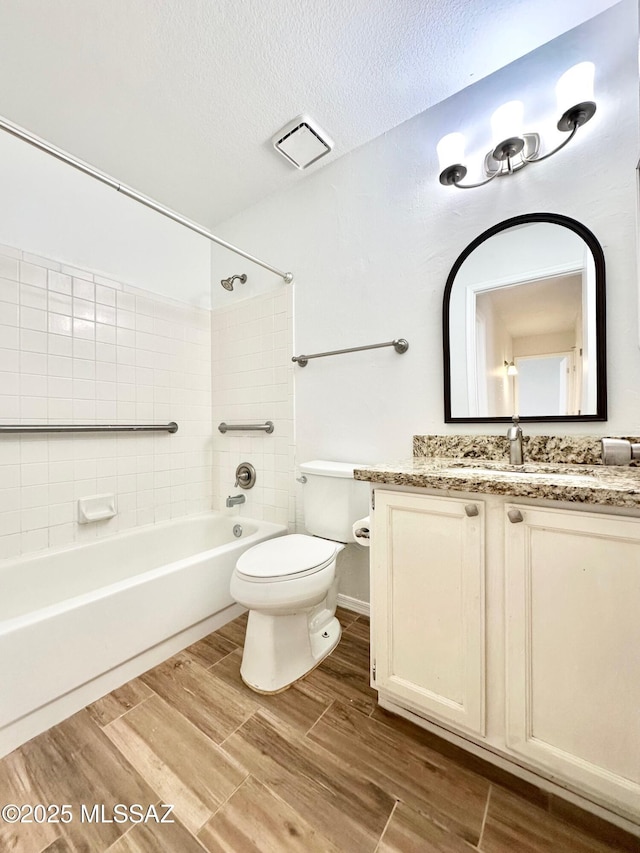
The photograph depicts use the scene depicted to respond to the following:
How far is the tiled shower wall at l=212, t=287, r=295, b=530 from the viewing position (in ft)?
6.62

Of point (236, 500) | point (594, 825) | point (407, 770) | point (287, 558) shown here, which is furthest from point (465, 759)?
point (236, 500)

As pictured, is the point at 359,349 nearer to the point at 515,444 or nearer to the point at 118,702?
the point at 515,444

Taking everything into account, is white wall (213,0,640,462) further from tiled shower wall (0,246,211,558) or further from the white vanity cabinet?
tiled shower wall (0,246,211,558)

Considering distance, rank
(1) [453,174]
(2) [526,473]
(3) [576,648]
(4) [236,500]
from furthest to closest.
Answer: (4) [236,500] < (1) [453,174] < (2) [526,473] < (3) [576,648]

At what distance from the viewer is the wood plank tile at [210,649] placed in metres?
1.43

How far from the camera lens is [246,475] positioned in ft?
7.13

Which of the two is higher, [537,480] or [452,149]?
[452,149]

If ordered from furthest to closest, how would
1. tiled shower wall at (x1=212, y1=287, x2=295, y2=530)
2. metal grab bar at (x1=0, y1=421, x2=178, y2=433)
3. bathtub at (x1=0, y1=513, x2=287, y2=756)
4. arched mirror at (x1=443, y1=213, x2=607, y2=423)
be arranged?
tiled shower wall at (x1=212, y1=287, x2=295, y2=530) < metal grab bar at (x1=0, y1=421, x2=178, y2=433) < arched mirror at (x1=443, y1=213, x2=607, y2=423) < bathtub at (x1=0, y1=513, x2=287, y2=756)

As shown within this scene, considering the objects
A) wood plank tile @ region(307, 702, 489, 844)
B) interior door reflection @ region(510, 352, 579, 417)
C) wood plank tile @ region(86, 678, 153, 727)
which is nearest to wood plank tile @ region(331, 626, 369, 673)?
wood plank tile @ region(307, 702, 489, 844)

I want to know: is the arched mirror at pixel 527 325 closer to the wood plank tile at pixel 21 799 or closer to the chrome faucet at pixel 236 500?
the chrome faucet at pixel 236 500

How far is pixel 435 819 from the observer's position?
840 millimetres

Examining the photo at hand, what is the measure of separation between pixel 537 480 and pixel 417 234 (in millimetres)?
1228

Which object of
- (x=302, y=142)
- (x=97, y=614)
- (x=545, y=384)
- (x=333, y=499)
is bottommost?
(x=97, y=614)

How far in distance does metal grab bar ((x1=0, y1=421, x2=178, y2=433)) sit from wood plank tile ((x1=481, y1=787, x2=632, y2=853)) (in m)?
2.06
